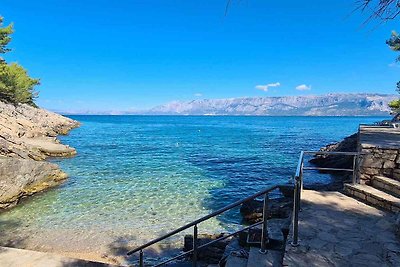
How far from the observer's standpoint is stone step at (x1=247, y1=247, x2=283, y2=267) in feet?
15.5

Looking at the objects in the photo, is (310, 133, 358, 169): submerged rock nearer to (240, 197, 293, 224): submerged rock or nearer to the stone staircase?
(240, 197, 293, 224): submerged rock

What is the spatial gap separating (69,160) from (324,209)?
24.1 m

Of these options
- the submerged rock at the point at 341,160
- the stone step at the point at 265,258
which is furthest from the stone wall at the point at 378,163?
the submerged rock at the point at 341,160

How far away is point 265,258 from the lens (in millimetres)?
4910

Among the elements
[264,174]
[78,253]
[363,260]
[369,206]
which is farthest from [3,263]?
[264,174]

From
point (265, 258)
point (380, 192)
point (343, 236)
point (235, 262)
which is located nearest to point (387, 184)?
point (380, 192)

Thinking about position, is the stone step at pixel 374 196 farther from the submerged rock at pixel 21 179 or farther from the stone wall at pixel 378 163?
the submerged rock at pixel 21 179

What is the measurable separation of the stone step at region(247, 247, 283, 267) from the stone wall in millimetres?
4157

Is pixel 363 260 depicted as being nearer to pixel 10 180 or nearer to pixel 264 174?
pixel 10 180

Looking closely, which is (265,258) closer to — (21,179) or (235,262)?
(235,262)

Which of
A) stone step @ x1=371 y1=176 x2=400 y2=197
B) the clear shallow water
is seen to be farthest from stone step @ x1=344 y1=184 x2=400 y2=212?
the clear shallow water

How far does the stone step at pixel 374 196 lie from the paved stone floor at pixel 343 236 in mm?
218

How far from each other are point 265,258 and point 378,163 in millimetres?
4800

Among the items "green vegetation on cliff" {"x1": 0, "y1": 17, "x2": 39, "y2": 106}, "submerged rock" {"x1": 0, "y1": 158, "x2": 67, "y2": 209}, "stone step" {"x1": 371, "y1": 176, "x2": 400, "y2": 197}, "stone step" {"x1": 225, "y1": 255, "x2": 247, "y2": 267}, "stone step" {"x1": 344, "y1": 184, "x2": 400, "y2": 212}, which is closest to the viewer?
"stone step" {"x1": 225, "y1": 255, "x2": 247, "y2": 267}
